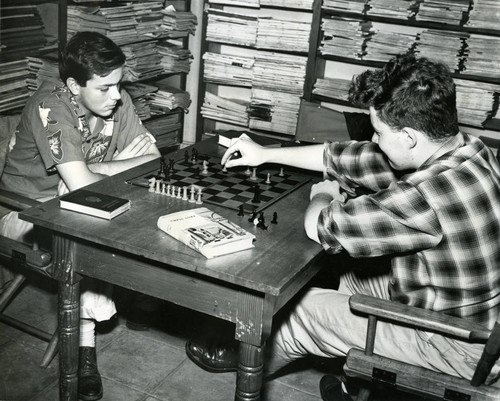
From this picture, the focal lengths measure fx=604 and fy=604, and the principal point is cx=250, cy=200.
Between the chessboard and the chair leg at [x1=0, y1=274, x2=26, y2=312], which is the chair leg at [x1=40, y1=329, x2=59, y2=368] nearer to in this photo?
the chair leg at [x1=0, y1=274, x2=26, y2=312]

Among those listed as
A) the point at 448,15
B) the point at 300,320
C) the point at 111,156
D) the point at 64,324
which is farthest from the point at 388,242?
the point at 448,15

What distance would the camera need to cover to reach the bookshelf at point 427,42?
411cm

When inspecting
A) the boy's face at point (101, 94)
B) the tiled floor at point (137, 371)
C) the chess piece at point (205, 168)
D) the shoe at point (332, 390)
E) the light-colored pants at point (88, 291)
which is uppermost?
the boy's face at point (101, 94)

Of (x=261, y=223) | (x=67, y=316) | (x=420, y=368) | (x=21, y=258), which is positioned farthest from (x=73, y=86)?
(x=420, y=368)

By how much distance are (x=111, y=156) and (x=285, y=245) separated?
4.46 feet

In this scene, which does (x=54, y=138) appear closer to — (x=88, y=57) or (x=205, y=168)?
(x=88, y=57)

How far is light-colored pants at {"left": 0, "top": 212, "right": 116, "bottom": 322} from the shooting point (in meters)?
2.57

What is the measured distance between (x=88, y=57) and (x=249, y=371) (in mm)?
1553

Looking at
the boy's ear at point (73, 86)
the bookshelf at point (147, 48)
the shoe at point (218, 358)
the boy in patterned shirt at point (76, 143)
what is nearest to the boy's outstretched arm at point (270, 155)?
the boy in patterned shirt at point (76, 143)

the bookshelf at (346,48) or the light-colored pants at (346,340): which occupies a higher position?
the bookshelf at (346,48)

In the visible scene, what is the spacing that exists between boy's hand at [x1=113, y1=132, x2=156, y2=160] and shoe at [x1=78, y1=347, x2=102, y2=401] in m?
0.92

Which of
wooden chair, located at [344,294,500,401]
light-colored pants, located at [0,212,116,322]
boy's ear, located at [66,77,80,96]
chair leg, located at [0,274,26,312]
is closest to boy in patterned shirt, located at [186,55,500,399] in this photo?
wooden chair, located at [344,294,500,401]

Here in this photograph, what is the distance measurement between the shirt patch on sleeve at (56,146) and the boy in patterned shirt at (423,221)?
3.63 feet

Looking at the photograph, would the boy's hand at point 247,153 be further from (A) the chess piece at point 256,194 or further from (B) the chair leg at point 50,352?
(B) the chair leg at point 50,352
